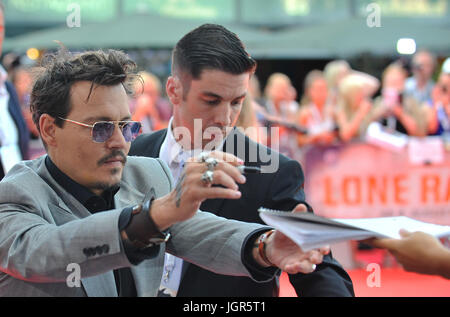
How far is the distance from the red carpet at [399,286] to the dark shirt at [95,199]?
3306 mm

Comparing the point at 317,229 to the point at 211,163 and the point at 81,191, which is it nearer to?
the point at 211,163

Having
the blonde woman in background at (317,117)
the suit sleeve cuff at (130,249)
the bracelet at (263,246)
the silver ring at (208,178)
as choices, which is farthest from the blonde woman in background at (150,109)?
the silver ring at (208,178)

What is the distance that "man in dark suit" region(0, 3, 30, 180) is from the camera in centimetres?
423

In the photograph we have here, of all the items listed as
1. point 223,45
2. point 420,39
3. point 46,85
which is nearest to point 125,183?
point 46,85

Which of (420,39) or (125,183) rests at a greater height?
(420,39)

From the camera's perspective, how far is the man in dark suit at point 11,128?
423 centimetres

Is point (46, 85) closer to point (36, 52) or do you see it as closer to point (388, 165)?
point (388, 165)

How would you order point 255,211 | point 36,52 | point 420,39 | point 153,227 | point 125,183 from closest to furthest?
point 153,227 → point 125,183 → point 255,211 → point 420,39 → point 36,52

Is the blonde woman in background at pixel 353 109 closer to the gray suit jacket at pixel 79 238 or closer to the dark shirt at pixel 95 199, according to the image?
the gray suit jacket at pixel 79 238

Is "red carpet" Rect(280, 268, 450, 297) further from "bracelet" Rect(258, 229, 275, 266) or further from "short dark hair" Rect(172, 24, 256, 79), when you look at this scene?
"bracelet" Rect(258, 229, 275, 266)

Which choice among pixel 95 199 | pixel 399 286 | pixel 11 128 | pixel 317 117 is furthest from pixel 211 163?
pixel 317 117

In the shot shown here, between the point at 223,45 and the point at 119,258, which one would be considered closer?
the point at 119,258

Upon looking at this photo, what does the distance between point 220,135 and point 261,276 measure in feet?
2.99
